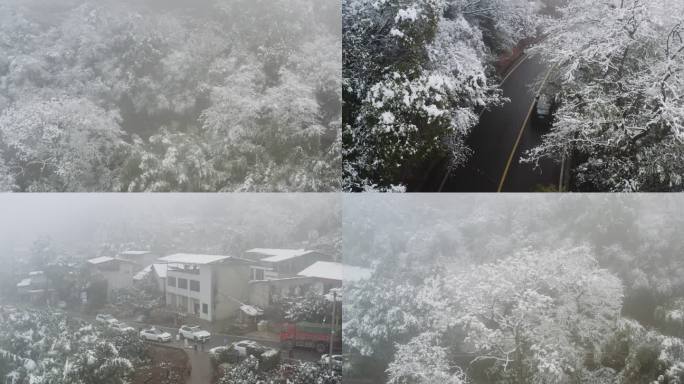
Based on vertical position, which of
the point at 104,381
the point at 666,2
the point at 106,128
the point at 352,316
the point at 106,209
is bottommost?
the point at 104,381

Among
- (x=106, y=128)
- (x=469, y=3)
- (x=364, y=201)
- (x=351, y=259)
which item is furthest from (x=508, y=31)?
(x=106, y=128)

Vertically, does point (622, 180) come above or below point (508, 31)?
below

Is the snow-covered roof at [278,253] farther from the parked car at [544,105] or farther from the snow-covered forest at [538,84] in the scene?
the parked car at [544,105]

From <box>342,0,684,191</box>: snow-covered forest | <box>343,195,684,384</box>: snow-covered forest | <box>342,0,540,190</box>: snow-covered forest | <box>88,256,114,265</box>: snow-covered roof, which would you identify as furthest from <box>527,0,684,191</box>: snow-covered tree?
<box>88,256,114,265</box>: snow-covered roof

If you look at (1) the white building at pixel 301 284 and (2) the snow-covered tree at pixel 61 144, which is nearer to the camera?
(2) the snow-covered tree at pixel 61 144

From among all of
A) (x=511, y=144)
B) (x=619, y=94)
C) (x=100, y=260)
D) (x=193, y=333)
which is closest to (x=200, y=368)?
(x=193, y=333)

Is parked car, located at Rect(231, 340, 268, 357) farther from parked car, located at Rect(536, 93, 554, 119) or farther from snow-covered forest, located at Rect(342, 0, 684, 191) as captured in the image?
parked car, located at Rect(536, 93, 554, 119)

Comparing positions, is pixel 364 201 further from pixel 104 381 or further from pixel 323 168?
pixel 104 381

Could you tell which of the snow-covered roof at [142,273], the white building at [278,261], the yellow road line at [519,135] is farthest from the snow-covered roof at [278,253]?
the yellow road line at [519,135]
